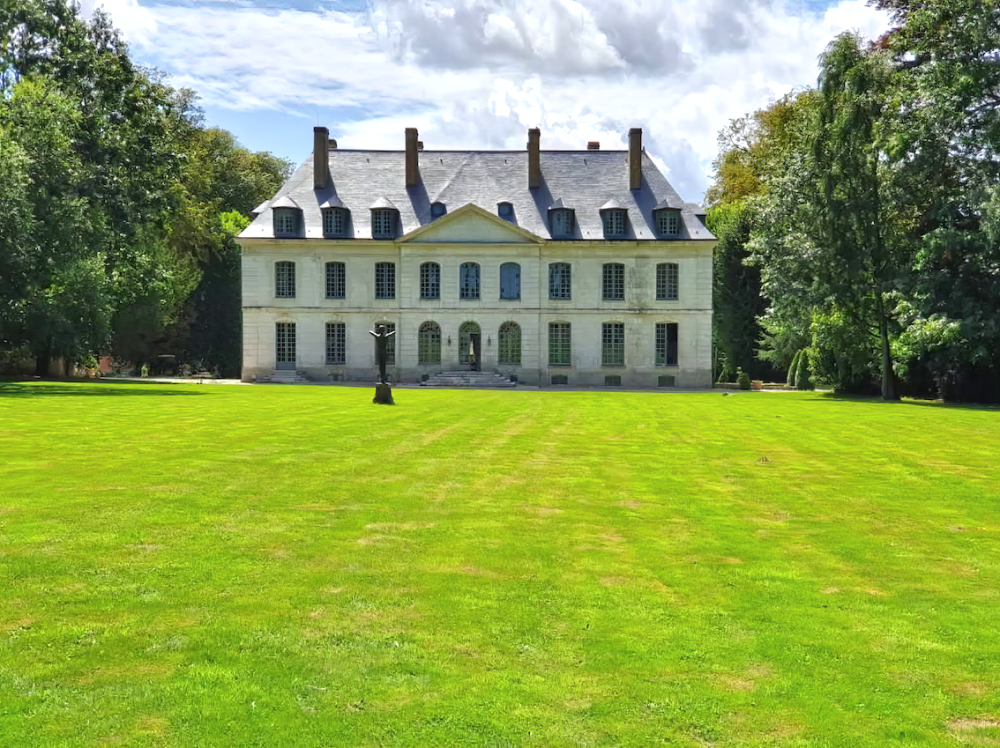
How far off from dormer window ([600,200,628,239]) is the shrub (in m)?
10.9

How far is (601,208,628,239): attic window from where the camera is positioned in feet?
155

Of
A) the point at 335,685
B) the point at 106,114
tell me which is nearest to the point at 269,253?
the point at 106,114

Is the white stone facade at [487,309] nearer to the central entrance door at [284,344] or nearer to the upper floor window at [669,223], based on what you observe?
the central entrance door at [284,344]

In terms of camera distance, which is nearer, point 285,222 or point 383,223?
point 285,222

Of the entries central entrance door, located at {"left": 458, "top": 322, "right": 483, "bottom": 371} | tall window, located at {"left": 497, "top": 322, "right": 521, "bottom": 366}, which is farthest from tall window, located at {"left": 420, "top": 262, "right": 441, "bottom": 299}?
tall window, located at {"left": 497, "top": 322, "right": 521, "bottom": 366}

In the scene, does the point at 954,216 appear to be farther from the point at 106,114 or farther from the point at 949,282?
the point at 106,114

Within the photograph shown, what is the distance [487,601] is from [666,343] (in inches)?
1670

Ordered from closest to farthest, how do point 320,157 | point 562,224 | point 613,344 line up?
point 562,224, point 613,344, point 320,157

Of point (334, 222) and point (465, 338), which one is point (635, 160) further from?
point (334, 222)

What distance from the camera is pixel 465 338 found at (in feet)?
155

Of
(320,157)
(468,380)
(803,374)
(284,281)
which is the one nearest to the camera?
(468,380)

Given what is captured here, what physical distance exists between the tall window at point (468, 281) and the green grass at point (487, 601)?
3467cm

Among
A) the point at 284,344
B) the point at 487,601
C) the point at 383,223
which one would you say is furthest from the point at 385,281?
the point at 487,601

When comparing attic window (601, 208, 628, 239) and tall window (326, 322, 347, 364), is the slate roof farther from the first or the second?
tall window (326, 322, 347, 364)
